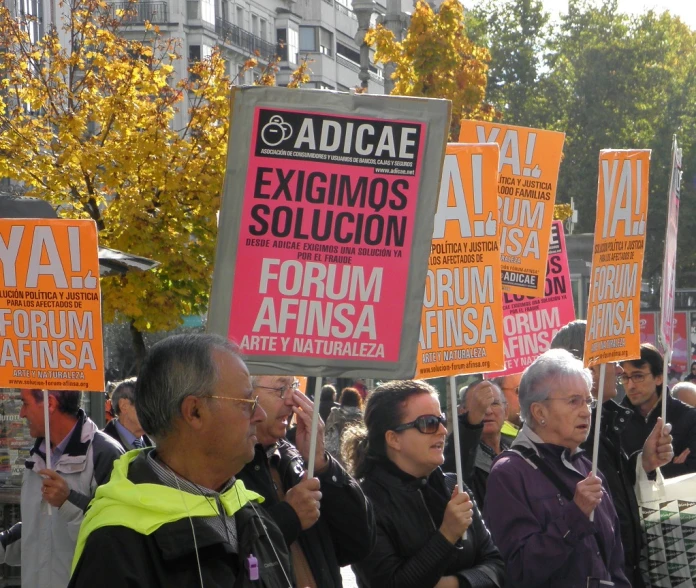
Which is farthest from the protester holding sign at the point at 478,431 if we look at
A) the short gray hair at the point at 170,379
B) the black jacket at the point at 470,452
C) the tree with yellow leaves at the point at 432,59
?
the tree with yellow leaves at the point at 432,59

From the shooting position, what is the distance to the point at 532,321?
8172 millimetres

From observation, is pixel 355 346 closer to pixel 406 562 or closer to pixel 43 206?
pixel 406 562

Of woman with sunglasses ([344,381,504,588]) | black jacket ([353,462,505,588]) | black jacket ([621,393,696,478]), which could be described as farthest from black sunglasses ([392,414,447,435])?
black jacket ([621,393,696,478])

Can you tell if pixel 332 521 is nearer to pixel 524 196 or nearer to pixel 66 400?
pixel 66 400

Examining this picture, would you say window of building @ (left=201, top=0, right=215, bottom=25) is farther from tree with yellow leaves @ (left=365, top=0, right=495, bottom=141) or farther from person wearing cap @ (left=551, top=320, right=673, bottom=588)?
person wearing cap @ (left=551, top=320, right=673, bottom=588)

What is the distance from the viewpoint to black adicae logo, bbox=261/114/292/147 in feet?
14.1

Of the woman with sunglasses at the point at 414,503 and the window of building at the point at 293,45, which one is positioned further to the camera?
the window of building at the point at 293,45

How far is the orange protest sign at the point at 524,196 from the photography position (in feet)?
24.8

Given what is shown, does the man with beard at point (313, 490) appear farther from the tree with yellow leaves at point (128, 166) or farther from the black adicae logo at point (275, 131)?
the tree with yellow leaves at point (128, 166)

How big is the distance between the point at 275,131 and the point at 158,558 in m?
1.77

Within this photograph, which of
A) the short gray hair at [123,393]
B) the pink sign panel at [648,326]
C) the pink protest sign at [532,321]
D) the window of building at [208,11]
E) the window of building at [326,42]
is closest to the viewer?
the pink protest sign at [532,321]

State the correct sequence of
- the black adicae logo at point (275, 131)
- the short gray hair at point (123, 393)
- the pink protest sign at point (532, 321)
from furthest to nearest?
the short gray hair at point (123, 393) → the pink protest sign at point (532, 321) → the black adicae logo at point (275, 131)

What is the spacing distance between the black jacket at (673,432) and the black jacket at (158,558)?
478cm

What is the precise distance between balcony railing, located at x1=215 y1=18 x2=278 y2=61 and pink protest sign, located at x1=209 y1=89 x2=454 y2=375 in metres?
48.8
